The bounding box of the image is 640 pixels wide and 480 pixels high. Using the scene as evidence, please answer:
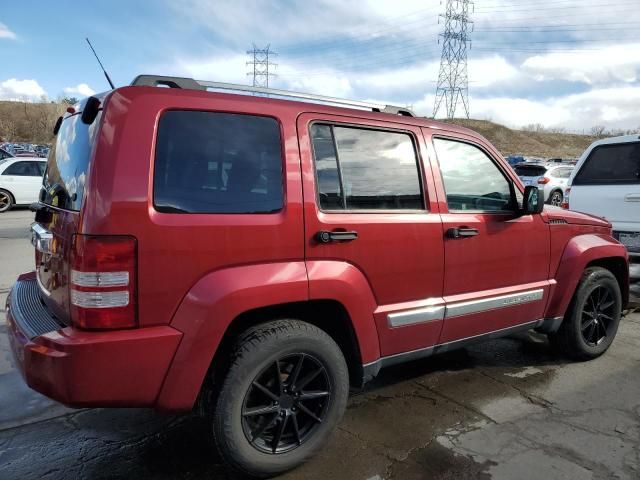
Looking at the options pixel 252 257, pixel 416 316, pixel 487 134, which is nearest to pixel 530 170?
pixel 416 316

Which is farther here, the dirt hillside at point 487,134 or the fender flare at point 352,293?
the dirt hillside at point 487,134

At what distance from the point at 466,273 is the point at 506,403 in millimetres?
1025

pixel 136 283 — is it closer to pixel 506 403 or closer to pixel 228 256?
pixel 228 256

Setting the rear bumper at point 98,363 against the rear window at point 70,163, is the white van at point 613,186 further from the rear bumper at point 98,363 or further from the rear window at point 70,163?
the rear window at point 70,163

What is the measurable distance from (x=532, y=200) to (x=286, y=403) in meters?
2.21

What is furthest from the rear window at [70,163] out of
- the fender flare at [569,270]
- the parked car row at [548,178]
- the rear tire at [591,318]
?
the parked car row at [548,178]

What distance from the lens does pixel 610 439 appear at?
3.16 m

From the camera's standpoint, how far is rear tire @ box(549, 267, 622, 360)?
168 inches

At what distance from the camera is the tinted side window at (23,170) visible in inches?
618

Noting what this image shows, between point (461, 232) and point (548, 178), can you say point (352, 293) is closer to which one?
point (461, 232)

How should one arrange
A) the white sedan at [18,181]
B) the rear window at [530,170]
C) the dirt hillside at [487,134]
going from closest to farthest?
the white sedan at [18,181]
the rear window at [530,170]
the dirt hillside at [487,134]

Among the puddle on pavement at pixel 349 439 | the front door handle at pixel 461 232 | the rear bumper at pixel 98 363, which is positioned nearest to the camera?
the rear bumper at pixel 98 363

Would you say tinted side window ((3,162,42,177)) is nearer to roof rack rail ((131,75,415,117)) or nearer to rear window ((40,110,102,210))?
rear window ((40,110,102,210))

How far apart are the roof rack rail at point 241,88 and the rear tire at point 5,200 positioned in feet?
51.2
